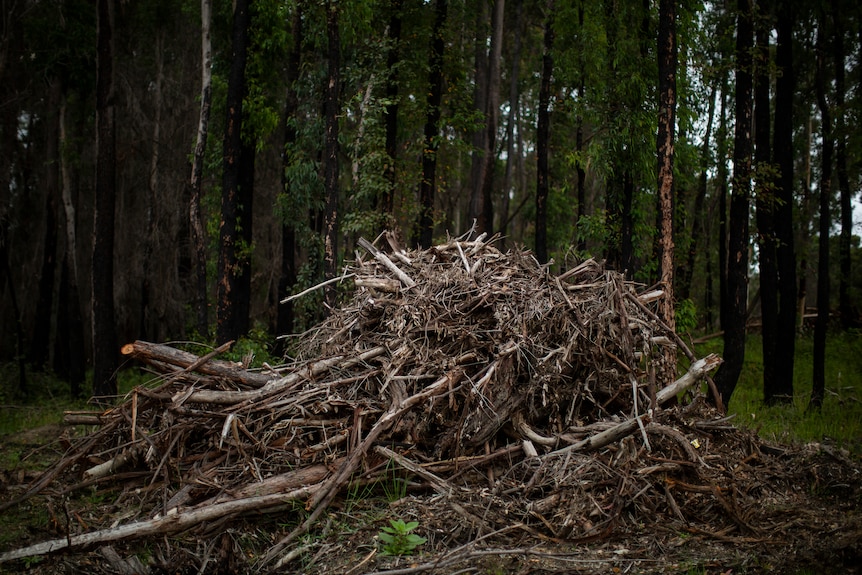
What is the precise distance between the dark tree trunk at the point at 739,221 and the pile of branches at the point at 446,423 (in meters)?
4.63

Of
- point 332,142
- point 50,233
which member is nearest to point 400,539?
point 332,142

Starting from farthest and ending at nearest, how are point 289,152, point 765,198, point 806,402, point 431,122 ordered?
1. point 289,152
2. point 431,122
3. point 806,402
4. point 765,198

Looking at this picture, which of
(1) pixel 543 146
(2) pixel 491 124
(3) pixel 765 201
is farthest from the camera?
(2) pixel 491 124

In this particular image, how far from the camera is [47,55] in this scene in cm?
1847

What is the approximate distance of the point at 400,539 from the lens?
5.00m

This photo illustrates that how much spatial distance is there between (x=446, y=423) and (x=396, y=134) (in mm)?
12476

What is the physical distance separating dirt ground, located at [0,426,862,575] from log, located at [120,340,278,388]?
4.40 ft

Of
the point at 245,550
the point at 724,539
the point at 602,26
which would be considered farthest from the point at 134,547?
the point at 602,26

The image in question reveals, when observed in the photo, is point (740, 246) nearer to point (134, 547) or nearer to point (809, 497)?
point (809, 497)

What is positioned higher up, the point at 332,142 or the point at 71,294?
the point at 332,142

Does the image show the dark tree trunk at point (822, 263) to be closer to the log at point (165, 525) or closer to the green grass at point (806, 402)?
the green grass at point (806, 402)

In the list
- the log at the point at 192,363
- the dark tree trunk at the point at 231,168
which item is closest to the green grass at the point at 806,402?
the log at the point at 192,363

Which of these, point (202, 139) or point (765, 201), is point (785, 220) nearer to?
point (765, 201)

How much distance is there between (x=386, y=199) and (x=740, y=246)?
7.66 metres
